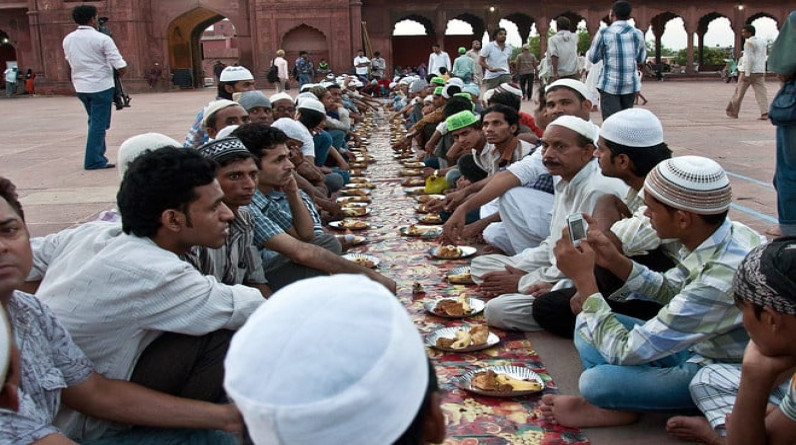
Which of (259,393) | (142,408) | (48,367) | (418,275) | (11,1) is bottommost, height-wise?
(418,275)

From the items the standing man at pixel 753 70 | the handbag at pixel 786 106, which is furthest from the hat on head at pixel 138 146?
the standing man at pixel 753 70

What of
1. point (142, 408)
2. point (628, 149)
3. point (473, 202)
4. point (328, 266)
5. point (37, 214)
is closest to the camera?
point (142, 408)

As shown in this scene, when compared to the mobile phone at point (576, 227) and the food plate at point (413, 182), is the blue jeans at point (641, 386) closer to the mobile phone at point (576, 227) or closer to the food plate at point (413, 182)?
the mobile phone at point (576, 227)

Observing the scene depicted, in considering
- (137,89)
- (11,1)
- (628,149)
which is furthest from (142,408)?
(11,1)

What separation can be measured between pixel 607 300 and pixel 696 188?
2.65 feet

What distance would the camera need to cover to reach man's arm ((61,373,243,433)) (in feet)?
6.93

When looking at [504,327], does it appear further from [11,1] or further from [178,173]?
[11,1]

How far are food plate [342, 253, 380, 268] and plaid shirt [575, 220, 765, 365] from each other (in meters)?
2.22

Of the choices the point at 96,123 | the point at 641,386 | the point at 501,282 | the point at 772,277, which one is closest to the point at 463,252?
the point at 501,282

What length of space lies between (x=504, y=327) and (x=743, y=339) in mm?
1375

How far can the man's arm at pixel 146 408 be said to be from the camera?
2.11m

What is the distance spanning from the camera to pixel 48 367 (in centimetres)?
191

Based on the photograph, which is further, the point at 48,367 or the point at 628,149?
the point at 628,149

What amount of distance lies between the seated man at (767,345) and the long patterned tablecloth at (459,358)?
0.70 metres
